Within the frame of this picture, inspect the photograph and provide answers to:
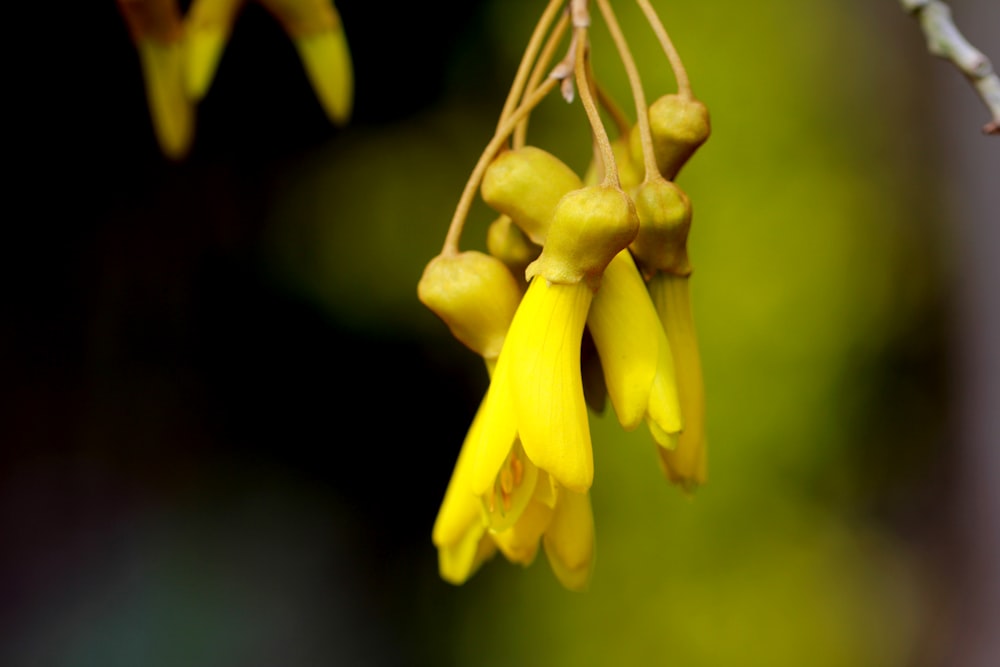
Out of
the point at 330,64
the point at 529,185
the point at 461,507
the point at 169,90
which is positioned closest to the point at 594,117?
the point at 529,185

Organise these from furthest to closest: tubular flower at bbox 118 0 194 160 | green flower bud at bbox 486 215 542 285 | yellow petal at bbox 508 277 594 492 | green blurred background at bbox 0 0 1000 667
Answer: green blurred background at bbox 0 0 1000 667, tubular flower at bbox 118 0 194 160, green flower bud at bbox 486 215 542 285, yellow petal at bbox 508 277 594 492

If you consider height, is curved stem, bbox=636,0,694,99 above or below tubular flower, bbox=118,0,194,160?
above

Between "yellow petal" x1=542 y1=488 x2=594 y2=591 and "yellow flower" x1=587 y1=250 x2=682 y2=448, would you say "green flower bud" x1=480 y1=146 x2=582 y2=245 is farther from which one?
"yellow petal" x1=542 y1=488 x2=594 y2=591

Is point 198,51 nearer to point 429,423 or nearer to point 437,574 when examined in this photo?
point 429,423

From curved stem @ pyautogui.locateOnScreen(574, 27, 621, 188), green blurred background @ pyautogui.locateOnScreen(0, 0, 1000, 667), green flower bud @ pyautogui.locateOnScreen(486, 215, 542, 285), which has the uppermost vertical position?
curved stem @ pyautogui.locateOnScreen(574, 27, 621, 188)

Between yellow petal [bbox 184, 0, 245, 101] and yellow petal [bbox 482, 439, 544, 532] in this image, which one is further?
yellow petal [bbox 184, 0, 245, 101]

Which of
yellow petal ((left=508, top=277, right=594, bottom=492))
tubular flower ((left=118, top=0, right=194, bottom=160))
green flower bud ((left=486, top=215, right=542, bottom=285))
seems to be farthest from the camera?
tubular flower ((left=118, top=0, right=194, bottom=160))

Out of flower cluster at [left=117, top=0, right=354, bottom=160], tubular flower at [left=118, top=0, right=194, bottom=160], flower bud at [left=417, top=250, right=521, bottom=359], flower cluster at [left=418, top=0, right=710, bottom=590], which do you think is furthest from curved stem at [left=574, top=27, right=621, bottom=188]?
tubular flower at [left=118, top=0, right=194, bottom=160]

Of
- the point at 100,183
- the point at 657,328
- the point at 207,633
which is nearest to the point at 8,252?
the point at 100,183
